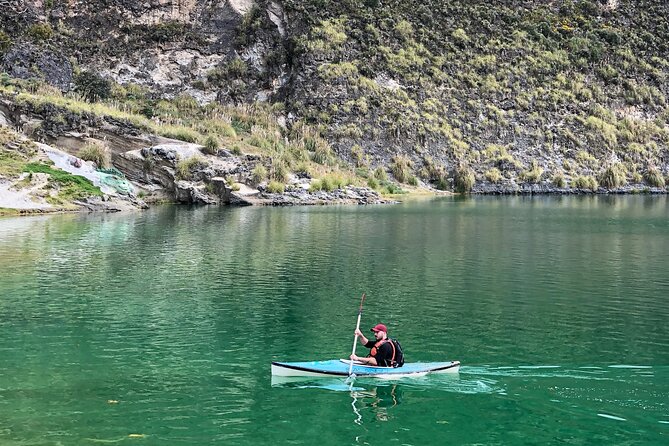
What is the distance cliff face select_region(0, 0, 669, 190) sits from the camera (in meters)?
89.2

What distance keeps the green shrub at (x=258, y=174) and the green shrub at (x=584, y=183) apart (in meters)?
47.8

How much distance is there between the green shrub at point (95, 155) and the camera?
57844mm

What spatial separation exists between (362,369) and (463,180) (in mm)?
76319

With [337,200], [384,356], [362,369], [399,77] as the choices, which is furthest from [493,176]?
[362,369]

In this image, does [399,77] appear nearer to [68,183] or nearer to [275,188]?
[275,188]

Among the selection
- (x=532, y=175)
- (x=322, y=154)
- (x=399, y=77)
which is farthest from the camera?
(x=399, y=77)

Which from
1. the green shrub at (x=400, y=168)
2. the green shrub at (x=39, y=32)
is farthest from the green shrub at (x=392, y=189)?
the green shrub at (x=39, y=32)

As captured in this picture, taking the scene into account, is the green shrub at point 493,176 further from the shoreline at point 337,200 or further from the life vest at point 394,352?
the life vest at point 394,352

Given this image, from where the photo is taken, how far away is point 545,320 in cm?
1875

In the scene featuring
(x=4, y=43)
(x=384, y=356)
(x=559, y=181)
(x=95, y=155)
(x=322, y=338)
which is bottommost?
(x=322, y=338)

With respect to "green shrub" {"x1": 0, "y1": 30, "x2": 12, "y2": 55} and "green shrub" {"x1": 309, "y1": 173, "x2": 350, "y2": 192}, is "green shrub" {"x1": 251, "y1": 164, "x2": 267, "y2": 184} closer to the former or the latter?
"green shrub" {"x1": 309, "y1": 173, "x2": 350, "y2": 192}

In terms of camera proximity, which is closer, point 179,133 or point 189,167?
point 189,167

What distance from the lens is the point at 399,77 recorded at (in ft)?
308

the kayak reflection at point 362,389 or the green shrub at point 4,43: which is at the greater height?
the green shrub at point 4,43
